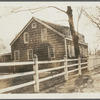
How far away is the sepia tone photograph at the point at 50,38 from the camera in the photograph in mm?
3902

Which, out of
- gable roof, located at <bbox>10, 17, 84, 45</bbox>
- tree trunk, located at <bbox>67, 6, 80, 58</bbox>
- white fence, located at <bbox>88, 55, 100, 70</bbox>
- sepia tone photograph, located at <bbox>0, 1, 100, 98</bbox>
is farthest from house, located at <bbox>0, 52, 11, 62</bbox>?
white fence, located at <bbox>88, 55, 100, 70</bbox>

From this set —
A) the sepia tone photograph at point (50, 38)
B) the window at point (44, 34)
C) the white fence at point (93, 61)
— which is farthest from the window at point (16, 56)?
the white fence at point (93, 61)

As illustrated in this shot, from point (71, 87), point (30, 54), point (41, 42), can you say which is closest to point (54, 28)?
point (41, 42)

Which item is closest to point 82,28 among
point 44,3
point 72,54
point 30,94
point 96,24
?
point 96,24

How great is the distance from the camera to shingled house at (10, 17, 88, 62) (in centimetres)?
393

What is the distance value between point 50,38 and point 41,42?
0.20 m

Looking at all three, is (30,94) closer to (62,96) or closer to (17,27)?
(62,96)

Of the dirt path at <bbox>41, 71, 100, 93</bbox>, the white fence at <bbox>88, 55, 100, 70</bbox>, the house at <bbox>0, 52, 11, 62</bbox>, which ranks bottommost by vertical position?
the dirt path at <bbox>41, 71, 100, 93</bbox>

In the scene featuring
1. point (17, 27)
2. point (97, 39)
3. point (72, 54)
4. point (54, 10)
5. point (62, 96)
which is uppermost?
point (54, 10)

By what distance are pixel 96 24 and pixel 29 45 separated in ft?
4.67

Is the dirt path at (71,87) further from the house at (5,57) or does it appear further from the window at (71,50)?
the house at (5,57)

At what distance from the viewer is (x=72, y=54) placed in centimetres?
419

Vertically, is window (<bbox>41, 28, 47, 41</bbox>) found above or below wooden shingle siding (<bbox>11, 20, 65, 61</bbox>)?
above

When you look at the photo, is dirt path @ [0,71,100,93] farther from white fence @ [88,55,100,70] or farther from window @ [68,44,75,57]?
window @ [68,44,75,57]
